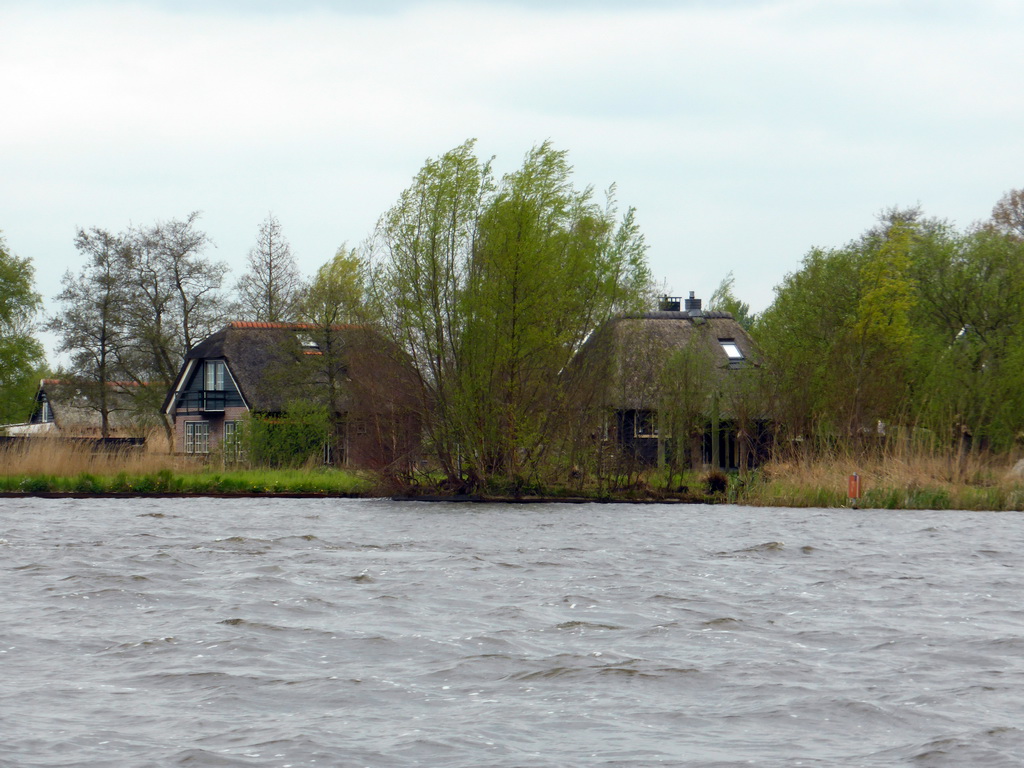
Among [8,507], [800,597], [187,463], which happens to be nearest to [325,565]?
[800,597]

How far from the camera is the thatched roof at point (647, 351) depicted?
30.5 meters

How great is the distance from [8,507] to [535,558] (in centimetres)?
1447

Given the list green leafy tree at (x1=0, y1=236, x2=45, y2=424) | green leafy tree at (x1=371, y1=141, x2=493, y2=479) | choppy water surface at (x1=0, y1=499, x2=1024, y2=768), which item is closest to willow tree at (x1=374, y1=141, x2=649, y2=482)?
green leafy tree at (x1=371, y1=141, x2=493, y2=479)

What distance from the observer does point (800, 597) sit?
38.9 ft

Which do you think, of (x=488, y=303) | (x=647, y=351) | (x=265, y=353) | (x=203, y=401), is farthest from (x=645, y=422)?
(x=203, y=401)

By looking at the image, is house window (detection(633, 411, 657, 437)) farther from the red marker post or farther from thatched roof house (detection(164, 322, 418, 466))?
the red marker post

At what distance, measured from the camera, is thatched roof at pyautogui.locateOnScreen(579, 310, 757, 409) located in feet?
100

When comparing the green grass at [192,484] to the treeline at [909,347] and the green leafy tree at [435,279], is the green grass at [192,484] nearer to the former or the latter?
the green leafy tree at [435,279]

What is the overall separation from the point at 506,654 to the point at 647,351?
27872 millimetres

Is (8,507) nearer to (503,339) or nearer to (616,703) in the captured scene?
(503,339)

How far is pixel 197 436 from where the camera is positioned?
56.4 meters

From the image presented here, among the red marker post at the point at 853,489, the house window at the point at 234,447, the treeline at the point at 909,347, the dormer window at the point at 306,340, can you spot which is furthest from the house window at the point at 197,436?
the red marker post at the point at 853,489

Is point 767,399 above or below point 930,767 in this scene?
above

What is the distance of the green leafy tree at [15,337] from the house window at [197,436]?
8.21m
